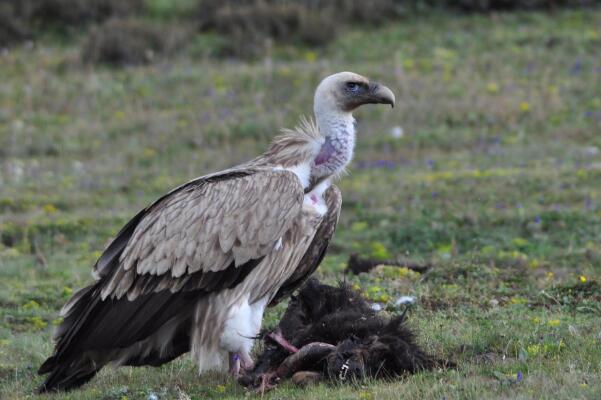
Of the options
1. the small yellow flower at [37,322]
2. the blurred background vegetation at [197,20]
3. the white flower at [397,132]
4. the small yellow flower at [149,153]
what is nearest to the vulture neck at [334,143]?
the small yellow flower at [37,322]

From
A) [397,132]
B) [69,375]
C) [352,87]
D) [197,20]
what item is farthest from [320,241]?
[197,20]

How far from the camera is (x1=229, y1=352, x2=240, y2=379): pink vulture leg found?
6734 mm

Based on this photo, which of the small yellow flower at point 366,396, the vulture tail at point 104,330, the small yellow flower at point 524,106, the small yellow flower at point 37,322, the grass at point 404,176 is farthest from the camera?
the small yellow flower at point 524,106

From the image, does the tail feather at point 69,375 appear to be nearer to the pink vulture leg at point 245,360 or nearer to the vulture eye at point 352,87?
the pink vulture leg at point 245,360

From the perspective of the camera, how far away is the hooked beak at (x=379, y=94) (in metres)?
7.16

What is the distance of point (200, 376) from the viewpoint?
22.7ft

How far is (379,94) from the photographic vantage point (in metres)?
7.19

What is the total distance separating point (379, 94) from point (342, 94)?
0.26 m

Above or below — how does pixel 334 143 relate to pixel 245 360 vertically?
above

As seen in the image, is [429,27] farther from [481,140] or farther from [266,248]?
[266,248]

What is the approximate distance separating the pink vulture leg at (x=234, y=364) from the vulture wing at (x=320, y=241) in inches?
23.3

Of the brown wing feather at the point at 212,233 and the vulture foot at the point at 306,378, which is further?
the brown wing feather at the point at 212,233

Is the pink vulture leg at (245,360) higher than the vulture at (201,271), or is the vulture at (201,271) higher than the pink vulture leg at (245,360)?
Answer: the vulture at (201,271)

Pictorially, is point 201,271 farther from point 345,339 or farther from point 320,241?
point 345,339
